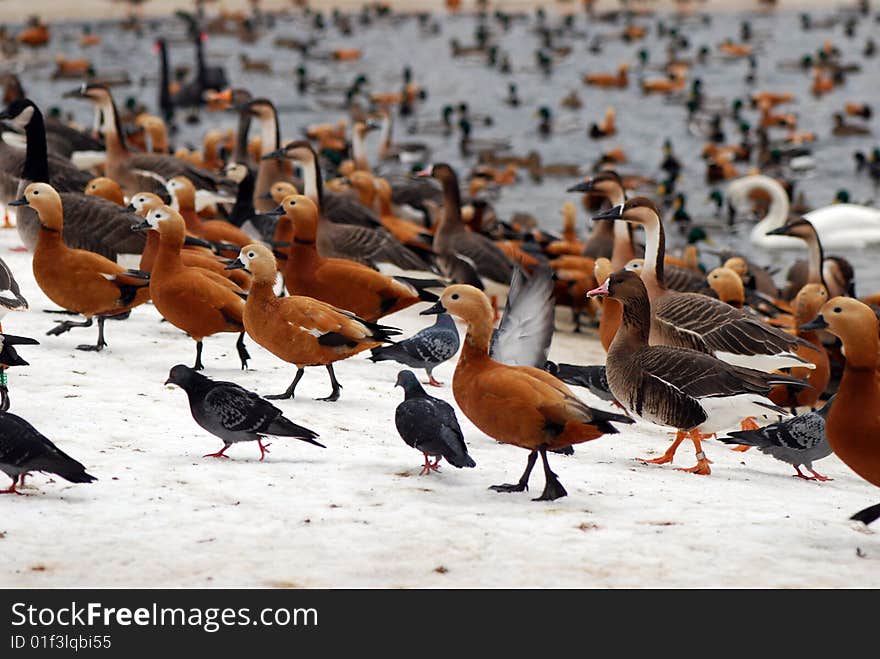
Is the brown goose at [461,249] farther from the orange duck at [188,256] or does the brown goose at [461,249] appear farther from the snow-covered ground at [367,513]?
the snow-covered ground at [367,513]

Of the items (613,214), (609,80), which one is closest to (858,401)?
(613,214)

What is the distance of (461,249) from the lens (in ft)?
43.3

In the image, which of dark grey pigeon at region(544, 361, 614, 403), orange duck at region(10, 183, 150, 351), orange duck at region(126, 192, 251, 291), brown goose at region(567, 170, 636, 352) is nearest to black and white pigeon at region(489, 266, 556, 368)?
dark grey pigeon at region(544, 361, 614, 403)

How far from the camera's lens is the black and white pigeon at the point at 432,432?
246 inches

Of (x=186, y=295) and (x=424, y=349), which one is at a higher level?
(x=186, y=295)

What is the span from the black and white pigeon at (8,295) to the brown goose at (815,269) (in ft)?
23.8

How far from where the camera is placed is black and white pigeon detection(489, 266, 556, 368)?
7859 mm

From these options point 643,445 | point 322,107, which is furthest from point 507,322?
point 322,107

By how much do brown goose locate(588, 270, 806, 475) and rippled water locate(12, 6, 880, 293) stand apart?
9810 millimetres

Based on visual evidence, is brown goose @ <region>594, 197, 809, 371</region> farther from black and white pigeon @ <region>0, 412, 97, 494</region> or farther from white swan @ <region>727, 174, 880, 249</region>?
white swan @ <region>727, 174, 880, 249</region>

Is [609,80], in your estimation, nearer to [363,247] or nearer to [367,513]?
[363,247]

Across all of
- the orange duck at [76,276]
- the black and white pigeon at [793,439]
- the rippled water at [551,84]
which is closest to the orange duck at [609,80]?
the rippled water at [551,84]

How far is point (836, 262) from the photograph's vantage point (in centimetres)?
1360

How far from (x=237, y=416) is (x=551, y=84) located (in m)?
31.5
